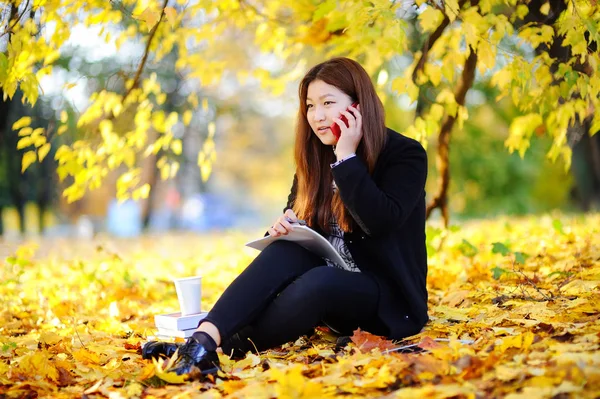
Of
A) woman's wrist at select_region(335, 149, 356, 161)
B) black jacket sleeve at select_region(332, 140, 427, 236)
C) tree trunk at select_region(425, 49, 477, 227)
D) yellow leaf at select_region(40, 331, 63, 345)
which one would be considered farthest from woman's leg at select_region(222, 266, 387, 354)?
tree trunk at select_region(425, 49, 477, 227)

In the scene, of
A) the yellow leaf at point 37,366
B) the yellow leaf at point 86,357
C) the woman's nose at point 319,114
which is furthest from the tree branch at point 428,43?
the yellow leaf at point 37,366

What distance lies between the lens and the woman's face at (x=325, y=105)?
8.79 ft

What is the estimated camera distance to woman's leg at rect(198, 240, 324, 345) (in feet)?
7.74

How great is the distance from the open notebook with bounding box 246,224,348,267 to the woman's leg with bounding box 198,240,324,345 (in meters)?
0.03

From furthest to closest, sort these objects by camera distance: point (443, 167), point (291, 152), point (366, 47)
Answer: point (291, 152)
point (443, 167)
point (366, 47)

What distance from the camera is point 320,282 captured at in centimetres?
242

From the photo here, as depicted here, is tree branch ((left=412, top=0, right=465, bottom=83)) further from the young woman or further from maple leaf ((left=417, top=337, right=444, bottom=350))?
maple leaf ((left=417, top=337, right=444, bottom=350))

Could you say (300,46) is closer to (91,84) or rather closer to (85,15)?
(85,15)

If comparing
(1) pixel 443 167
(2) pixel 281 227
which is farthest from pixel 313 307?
(1) pixel 443 167

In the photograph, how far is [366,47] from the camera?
3.83 metres

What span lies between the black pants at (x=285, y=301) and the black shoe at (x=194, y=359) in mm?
103

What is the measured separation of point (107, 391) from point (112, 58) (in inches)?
425

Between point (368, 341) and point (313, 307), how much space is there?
244 millimetres

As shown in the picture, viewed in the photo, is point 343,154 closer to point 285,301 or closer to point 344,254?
point 344,254
